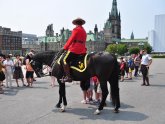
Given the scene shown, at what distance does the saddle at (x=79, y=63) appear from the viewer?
29.2 ft

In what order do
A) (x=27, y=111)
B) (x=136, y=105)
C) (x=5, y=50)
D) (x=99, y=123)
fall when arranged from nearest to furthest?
(x=99, y=123), (x=27, y=111), (x=136, y=105), (x=5, y=50)

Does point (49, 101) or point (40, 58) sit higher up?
point (40, 58)

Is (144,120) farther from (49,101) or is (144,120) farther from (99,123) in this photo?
(49,101)

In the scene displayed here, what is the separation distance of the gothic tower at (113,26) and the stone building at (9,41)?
2040 inches

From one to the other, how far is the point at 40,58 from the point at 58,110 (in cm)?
202

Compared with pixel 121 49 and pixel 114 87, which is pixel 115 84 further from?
pixel 121 49

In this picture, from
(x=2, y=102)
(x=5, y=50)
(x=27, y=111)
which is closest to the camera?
(x=27, y=111)

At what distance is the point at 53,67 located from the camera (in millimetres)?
9508

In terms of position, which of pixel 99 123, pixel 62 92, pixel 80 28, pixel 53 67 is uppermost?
pixel 80 28

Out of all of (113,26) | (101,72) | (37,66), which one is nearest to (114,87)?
(101,72)

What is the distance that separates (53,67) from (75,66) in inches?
33.6

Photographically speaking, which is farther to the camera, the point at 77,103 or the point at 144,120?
the point at 77,103

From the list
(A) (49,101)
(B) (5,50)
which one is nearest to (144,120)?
(A) (49,101)

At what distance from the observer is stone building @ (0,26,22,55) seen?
14162cm
